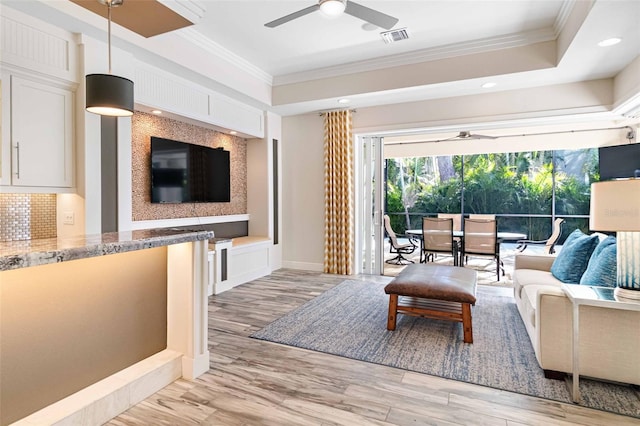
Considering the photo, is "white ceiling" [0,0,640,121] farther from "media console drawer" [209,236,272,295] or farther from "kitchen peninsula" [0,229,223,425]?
"media console drawer" [209,236,272,295]

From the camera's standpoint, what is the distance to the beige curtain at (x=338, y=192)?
18.9 ft

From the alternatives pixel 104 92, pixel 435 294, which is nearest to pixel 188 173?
pixel 104 92

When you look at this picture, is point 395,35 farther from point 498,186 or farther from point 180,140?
point 498,186

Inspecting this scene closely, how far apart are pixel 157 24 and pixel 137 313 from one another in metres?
2.34

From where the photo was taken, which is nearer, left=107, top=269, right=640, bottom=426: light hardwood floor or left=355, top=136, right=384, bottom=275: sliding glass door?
left=107, top=269, right=640, bottom=426: light hardwood floor

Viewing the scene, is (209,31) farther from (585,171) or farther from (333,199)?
(585,171)

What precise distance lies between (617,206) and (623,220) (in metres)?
0.09

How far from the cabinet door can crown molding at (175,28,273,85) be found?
145 centimetres

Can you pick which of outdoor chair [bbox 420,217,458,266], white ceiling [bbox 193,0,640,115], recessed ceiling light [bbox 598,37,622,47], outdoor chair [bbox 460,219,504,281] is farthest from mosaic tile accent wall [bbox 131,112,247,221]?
recessed ceiling light [bbox 598,37,622,47]

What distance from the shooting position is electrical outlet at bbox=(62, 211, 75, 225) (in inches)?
127

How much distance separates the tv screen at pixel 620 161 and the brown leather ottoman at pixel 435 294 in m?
3.00

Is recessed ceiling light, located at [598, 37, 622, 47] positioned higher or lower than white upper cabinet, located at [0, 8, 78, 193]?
higher

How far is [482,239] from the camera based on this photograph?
5773 mm

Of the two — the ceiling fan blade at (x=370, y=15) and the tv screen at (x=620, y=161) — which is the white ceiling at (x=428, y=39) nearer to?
the ceiling fan blade at (x=370, y=15)
